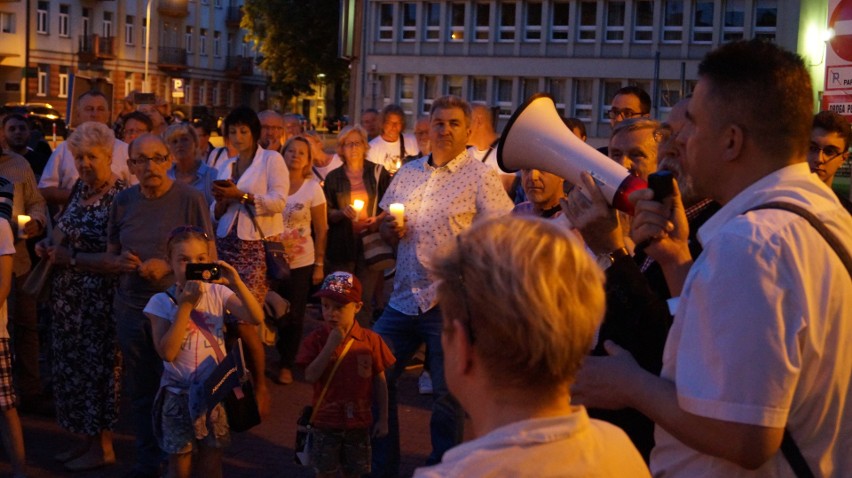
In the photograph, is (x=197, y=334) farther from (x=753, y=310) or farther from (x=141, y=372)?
(x=753, y=310)

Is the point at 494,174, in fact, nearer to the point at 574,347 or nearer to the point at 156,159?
the point at 156,159

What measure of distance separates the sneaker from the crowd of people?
2.97 feet

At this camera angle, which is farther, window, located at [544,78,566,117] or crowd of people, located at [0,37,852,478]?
window, located at [544,78,566,117]

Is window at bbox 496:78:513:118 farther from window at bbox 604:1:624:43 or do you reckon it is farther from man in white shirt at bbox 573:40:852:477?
man in white shirt at bbox 573:40:852:477

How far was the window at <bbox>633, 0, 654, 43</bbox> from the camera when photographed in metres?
53.0

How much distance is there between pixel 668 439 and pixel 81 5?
222 ft

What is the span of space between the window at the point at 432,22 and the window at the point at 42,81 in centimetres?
2203

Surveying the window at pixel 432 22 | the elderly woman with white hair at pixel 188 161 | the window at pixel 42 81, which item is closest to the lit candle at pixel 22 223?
the elderly woman with white hair at pixel 188 161

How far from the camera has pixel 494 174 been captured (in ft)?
21.9

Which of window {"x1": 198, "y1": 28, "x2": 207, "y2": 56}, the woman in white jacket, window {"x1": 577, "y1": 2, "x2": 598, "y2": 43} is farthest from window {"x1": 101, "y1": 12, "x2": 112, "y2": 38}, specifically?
the woman in white jacket

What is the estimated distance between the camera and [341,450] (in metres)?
5.77

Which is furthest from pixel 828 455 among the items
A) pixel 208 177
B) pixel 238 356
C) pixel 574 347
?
pixel 208 177

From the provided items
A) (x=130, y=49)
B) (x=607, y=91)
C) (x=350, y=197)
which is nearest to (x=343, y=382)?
(x=350, y=197)

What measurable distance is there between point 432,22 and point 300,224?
161 feet
